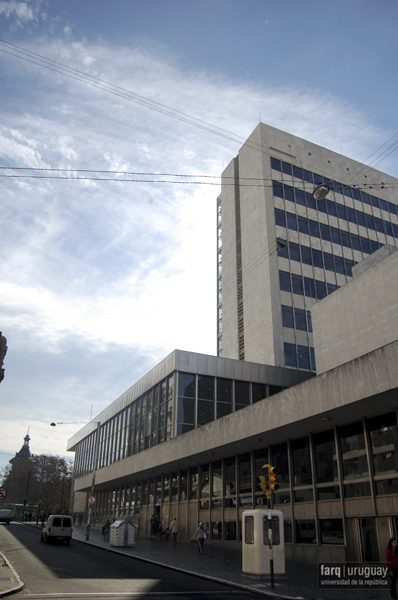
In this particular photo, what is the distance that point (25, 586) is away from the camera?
453 inches

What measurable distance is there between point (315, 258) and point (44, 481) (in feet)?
294

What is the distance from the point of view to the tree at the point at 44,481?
10212 cm

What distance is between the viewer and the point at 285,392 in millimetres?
18656

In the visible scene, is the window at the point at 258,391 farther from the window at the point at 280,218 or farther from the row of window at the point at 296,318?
the window at the point at 280,218

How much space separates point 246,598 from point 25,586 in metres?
5.52

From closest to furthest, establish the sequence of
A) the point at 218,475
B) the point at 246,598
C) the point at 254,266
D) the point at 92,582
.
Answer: the point at 246,598 < the point at 92,582 < the point at 218,475 < the point at 254,266

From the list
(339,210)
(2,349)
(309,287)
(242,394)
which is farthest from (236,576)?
(339,210)

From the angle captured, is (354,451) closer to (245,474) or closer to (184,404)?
(245,474)

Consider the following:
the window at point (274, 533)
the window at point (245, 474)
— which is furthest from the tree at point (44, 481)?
the window at point (274, 533)

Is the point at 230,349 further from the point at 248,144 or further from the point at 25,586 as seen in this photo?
the point at 25,586

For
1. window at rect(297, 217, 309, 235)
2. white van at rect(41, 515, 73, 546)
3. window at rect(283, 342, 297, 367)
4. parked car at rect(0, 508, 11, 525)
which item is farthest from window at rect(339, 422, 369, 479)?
parked car at rect(0, 508, 11, 525)

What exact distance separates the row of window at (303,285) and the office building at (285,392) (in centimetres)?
21

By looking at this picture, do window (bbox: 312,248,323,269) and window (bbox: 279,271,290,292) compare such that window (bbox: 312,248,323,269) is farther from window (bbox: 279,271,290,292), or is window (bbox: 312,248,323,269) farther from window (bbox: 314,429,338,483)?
window (bbox: 314,429,338,483)

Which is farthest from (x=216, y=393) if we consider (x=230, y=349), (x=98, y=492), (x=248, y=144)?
(x=248, y=144)
